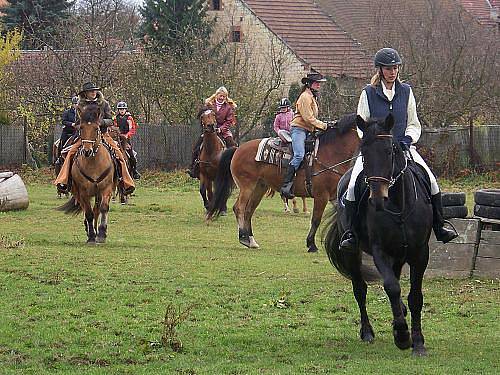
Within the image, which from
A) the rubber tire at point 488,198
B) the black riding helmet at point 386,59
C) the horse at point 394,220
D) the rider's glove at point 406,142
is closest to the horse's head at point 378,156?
the horse at point 394,220

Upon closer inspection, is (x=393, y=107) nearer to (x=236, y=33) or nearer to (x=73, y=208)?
(x=73, y=208)

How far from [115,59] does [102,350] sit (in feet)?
106

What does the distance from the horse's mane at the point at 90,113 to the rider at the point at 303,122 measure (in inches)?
125

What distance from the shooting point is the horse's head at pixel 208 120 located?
69.8ft

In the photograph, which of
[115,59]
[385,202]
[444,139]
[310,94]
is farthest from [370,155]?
[115,59]

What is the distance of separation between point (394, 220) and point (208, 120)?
1316 cm

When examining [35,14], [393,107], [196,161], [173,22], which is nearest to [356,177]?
[393,107]

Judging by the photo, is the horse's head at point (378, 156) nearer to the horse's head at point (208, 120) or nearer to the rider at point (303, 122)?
the rider at point (303, 122)

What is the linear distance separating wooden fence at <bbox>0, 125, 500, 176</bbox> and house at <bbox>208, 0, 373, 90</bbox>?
10.9m

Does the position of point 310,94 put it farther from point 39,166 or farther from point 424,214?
point 39,166

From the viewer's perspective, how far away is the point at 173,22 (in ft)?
140

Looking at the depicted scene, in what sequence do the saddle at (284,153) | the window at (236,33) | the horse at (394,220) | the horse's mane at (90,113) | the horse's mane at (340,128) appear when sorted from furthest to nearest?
the window at (236,33) → the saddle at (284,153) → the horse's mane at (90,113) → the horse's mane at (340,128) → the horse at (394,220)

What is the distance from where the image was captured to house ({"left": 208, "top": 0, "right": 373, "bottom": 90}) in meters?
47.1

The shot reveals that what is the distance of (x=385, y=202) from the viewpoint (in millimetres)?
8328
